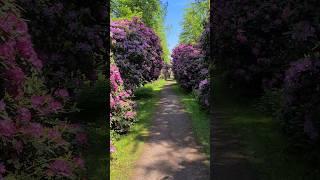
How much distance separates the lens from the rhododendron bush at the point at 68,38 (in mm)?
7035

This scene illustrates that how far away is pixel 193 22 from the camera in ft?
97.4

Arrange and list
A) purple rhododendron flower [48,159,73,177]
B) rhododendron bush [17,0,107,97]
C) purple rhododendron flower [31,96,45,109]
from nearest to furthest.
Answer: purple rhododendron flower [31,96,45,109] → purple rhododendron flower [48,159,73,177] → rhododendron bush [17,0,107,97]

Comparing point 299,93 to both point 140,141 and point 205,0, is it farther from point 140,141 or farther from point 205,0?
point 205,0

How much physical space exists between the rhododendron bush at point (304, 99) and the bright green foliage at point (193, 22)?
71.6 feet

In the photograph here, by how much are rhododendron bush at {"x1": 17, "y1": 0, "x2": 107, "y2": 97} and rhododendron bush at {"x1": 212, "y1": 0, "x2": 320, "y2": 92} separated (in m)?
2.36

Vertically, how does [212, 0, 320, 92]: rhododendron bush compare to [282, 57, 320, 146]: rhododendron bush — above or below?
above

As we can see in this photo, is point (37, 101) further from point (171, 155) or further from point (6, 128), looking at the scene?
point (171, 155)

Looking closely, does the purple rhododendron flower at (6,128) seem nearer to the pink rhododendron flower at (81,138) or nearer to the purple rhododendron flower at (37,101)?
the purple rhododendron flower at (37,101)

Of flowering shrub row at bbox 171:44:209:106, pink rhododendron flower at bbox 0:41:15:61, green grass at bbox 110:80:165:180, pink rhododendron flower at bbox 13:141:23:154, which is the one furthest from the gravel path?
pink rhododendron flower at bbox 0:41:15:61

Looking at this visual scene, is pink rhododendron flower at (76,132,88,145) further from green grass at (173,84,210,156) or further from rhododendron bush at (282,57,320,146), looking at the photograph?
green grass at (173,84,210,156)

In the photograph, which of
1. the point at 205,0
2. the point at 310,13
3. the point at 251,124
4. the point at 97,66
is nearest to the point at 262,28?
the point at 251,124

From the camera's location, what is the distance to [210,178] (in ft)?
27.0

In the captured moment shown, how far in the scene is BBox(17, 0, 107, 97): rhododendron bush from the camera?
704 centimetres

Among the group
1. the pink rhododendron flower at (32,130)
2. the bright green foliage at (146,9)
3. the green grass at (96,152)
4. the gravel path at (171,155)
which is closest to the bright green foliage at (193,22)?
the bright green foliage at (146,9)
